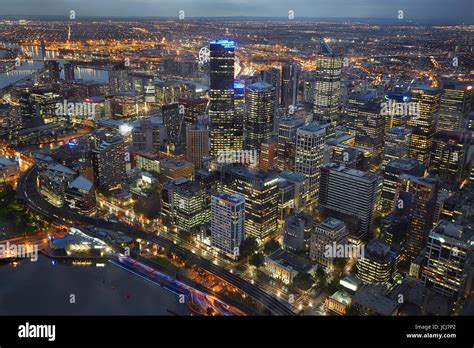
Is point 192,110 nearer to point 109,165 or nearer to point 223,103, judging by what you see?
point 223,103

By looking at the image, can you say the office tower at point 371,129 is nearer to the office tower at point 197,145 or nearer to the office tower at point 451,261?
the office tower at point 197,145

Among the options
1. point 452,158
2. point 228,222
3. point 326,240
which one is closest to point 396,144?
point 452,158

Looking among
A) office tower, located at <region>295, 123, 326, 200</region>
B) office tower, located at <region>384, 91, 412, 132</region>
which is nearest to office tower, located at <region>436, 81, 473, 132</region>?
office tower, located at <region>384, 91, 412, 132</region>

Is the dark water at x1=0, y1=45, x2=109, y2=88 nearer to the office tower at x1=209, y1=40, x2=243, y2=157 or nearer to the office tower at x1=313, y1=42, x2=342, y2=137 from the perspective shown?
the office tower at x1=209, y1=40, x2=243, y2=157

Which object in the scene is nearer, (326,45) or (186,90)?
(326,45)
